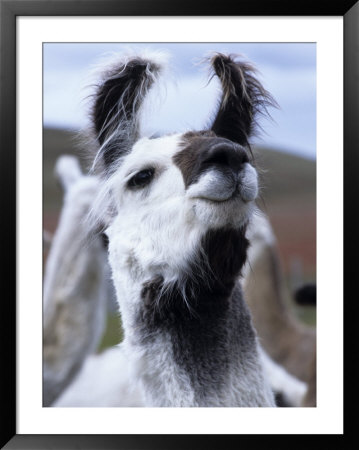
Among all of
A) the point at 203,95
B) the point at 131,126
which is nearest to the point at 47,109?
the point at 131,126

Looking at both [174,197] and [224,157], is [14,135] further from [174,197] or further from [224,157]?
[224,157]

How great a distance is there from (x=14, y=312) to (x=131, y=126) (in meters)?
0.66

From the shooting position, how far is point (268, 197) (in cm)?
209

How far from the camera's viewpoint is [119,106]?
6.07 ft

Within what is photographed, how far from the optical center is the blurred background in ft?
6.52

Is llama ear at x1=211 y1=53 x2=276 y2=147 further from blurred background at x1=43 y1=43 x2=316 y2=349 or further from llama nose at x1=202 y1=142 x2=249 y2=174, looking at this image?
llama nose at x1=202 y1=142 x2=249 y2=174

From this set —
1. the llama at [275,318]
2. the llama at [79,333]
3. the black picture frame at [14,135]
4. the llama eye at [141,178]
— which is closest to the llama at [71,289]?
the llama at [79,333]

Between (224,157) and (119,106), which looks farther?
(119,106)

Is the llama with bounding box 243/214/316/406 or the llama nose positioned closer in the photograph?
the llama nose

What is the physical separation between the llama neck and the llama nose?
0.18 meters

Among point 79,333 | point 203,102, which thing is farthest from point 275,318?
point 203,102

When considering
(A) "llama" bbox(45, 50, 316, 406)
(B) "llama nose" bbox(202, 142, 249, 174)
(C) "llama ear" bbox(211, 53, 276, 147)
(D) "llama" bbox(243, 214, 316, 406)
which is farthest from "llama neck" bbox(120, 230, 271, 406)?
(D) "llama" bbox(243, 214, 316, 406)

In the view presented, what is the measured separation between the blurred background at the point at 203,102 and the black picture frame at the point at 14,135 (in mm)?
99

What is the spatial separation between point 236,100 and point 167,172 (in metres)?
0.32
